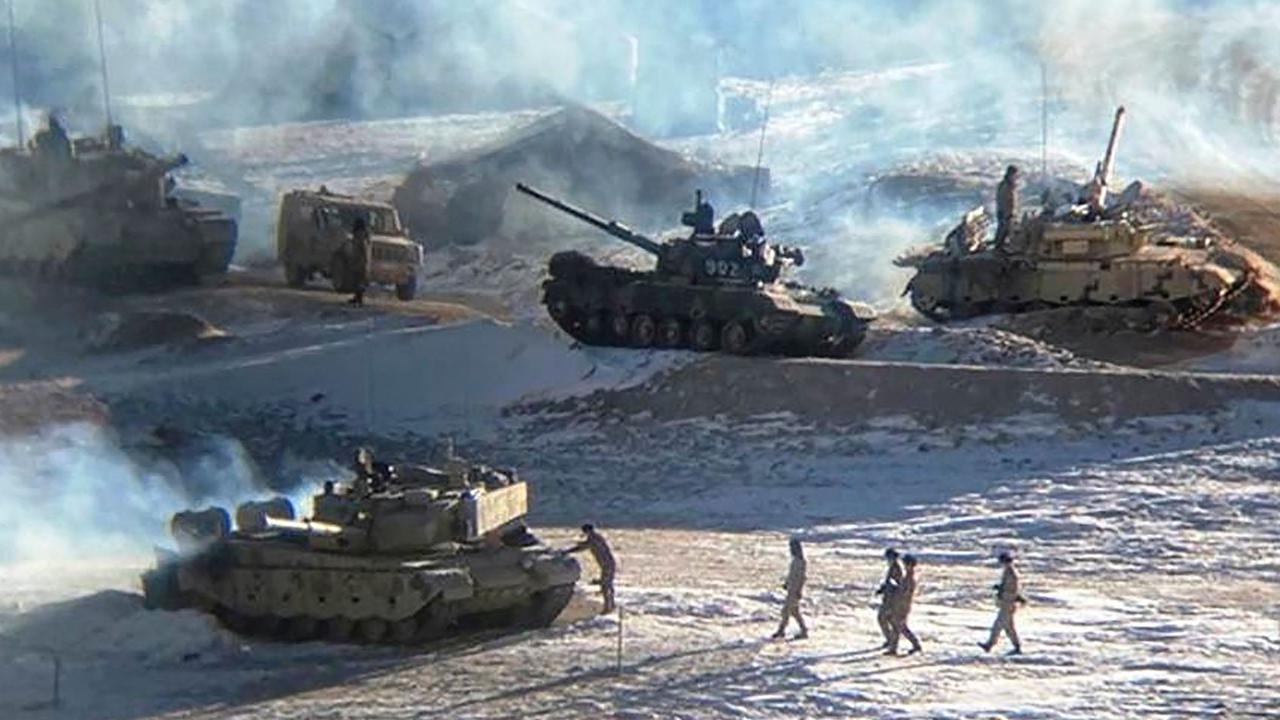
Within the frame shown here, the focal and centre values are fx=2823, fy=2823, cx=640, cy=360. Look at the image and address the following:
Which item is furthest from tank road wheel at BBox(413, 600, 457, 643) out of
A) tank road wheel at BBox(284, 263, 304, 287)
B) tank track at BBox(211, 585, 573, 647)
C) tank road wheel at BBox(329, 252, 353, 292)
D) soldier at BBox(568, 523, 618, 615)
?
tank road wheel at BBox(284, 263, 304, 287)

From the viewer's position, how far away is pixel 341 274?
47.2 meters

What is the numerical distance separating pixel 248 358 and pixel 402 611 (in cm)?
1677

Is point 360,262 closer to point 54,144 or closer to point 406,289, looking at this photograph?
point 406,289

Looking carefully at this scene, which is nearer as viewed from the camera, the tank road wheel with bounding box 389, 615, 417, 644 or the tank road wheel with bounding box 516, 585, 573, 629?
the tank road wheel with bounding box 389, 615, 417, 644

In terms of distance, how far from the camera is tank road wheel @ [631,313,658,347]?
129ft

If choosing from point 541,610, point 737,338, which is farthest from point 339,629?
point 737,338

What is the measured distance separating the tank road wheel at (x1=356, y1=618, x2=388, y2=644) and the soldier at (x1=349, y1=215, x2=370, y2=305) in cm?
2223

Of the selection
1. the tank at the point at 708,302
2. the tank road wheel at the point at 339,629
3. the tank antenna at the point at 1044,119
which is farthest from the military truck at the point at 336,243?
the tank road wheel at the point at 339,629

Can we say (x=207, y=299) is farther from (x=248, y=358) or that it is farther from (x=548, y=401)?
(x=548, y=401)

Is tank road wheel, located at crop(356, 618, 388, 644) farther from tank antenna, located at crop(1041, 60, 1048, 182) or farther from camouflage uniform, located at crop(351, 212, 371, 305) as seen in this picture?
tank antenna, located at crop(1041, 60, 1048, 182)

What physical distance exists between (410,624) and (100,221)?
24781 millimetres

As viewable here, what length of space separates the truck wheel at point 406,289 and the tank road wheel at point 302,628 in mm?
24051

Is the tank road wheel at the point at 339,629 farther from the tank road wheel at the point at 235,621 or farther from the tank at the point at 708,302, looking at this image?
the tank at the point at 708,302

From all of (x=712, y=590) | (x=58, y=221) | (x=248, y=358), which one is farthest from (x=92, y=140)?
(x=712, y=590)
